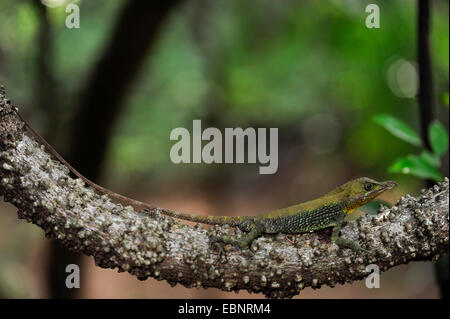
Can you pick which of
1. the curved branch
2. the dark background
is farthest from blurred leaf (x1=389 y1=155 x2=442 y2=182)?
the dark background

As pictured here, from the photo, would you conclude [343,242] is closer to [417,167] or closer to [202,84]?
[417,167]

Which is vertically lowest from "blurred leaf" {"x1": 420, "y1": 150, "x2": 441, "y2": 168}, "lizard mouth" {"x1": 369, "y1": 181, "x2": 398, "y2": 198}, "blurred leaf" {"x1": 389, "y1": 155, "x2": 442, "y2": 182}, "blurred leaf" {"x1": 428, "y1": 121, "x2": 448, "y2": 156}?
"lizard mouth" {"x1": 369, "y1": 181, "x2": 398, "y2": 198}

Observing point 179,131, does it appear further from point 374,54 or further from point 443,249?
point 443,249

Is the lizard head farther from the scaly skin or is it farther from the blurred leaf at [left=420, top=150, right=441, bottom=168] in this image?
the blurred leaf at [left=420, top=150, right=441, bottom=168]

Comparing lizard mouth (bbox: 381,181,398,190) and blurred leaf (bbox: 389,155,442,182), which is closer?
lizard mouth (bbox: 381,181,398,190)

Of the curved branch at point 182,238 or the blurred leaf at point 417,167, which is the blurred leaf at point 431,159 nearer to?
the blurred leaf at point 417,167
